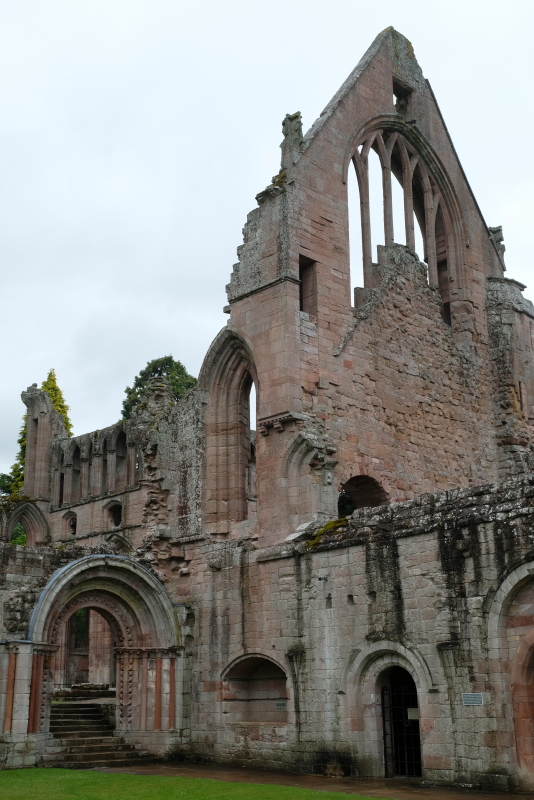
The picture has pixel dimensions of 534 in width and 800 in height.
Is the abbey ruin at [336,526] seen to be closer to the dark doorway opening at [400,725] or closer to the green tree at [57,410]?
the dark doorway opening at [400,725]

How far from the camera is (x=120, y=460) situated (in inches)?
1492

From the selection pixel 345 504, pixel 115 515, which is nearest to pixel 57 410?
pixel 115 515

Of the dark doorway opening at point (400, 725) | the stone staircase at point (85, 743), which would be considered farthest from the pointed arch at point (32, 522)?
the dark doorway opening at point (400, 725)

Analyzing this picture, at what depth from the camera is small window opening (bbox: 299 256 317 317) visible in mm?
19062

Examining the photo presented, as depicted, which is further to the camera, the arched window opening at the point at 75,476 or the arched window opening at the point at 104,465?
the arched window opening at the point at 75,476

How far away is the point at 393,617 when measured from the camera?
14500 millimetres

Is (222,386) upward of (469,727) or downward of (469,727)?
upward

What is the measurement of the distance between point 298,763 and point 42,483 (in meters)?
26.9

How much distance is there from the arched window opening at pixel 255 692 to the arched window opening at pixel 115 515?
20.0 meters

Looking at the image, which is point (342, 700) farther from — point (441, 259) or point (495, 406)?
point (441, 259)

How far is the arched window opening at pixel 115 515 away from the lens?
122 feet

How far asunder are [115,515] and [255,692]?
20.6 m

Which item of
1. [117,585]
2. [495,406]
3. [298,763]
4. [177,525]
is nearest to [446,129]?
[495,406]

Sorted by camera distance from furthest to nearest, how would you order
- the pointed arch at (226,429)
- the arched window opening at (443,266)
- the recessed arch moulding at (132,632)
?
the arched window opening at (443,266)
the pointed arch at (226,429)
the recessed arch moulding at (132,632)
